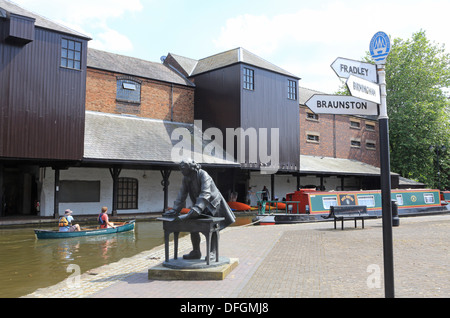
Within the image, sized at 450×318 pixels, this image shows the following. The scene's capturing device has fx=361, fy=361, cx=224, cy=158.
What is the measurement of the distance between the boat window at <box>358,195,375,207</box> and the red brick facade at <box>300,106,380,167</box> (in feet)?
35.6

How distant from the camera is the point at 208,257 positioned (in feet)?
20.7

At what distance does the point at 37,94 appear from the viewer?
53.6 ft

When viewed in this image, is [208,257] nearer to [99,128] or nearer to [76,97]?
[76,97]

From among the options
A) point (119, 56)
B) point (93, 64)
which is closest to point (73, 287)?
point (93, 64)

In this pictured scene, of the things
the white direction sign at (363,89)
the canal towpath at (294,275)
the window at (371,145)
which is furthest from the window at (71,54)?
the window at (371,145)

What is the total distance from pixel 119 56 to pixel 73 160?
10.5m

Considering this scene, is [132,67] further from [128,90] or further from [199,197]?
[199,197]

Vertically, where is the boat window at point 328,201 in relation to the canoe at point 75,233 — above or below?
above

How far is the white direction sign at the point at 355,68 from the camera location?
380 centimetres

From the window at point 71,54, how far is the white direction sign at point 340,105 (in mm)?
16530

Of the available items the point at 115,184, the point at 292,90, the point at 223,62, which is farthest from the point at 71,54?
the point at 292,90

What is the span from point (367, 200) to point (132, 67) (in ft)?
54.7

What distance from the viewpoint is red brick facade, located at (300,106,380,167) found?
3050 cm

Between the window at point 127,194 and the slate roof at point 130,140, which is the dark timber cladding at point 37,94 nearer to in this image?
the slate roof at point 130,140
